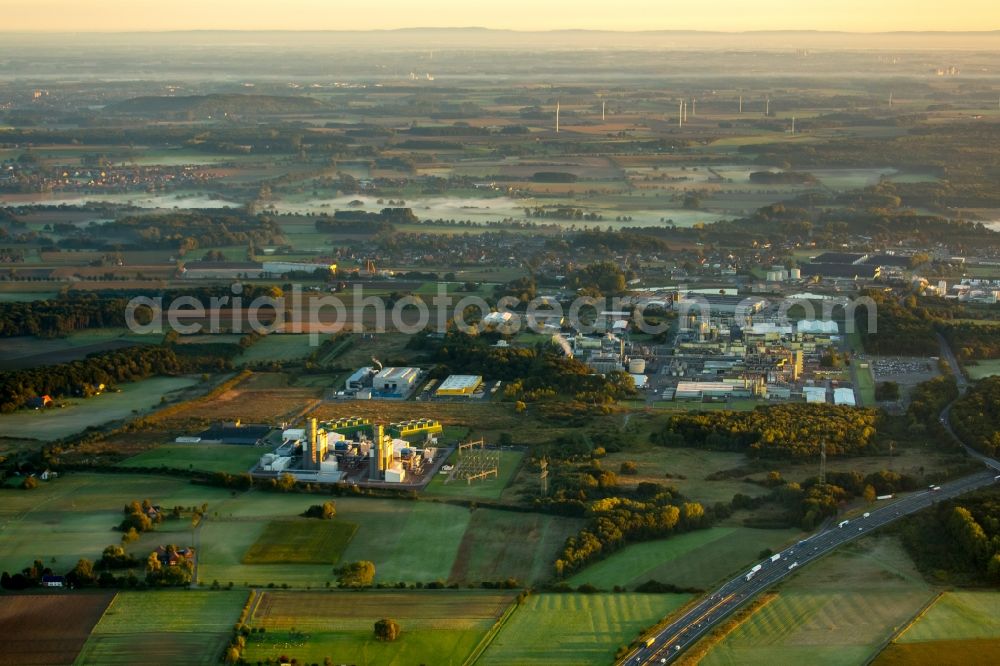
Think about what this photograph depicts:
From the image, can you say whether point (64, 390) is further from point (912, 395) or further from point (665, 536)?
point (912, 395)

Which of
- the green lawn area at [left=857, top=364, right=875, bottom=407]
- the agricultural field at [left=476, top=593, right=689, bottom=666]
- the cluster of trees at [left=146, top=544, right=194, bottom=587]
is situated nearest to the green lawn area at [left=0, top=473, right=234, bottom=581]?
the cluster of trees at [left=146, top=544, right=194, bottom=587]

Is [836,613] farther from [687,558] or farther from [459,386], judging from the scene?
[459,386]

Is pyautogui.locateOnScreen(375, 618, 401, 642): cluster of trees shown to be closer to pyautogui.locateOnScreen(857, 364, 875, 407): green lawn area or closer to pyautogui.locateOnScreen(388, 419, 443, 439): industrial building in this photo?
pyautogui.locateOnScreen(388, 419, 443, 439): industrial building

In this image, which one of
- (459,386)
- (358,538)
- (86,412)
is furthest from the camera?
(459,386)

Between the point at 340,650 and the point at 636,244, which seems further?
the point at 636,244

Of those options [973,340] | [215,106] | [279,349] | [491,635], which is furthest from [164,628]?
[215,106]

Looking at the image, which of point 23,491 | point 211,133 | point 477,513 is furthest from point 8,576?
point 211,133
